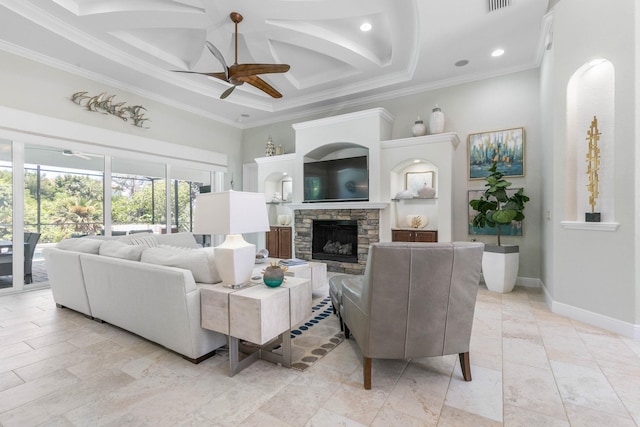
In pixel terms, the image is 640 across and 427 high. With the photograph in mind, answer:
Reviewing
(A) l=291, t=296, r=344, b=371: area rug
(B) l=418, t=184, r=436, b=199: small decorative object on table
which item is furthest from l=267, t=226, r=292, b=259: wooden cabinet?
(A) l=291, t=296, r=344, b=371: area rug

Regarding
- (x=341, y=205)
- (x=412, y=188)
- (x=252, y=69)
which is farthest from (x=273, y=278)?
(x=412, y=188)

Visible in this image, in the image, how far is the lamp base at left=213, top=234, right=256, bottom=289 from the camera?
2.12 metres

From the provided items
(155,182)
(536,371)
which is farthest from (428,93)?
(155,182)

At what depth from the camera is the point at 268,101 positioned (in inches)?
255

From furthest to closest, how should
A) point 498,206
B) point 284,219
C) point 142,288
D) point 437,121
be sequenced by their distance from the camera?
point 284,219 → point 437,121 → point 498,206 → point 142,288

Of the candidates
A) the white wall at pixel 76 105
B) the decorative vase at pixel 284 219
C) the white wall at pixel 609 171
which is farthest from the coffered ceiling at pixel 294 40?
the decorative vase at pixel 284 219

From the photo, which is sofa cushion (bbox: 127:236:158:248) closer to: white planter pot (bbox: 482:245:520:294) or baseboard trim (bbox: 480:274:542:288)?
white planter pot (bbox: 482:245:520:294)

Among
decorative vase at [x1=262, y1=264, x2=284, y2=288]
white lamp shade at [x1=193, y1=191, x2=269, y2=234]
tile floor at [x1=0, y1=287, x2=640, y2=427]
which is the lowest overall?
tile floor at [x1=0, y1=287, x2=640, y2=427]

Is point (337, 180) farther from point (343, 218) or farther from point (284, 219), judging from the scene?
point (284, 219)

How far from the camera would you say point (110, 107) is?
5.10 m

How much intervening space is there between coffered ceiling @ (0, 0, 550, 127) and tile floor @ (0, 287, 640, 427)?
11.4ft

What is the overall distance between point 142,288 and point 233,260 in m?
0.94

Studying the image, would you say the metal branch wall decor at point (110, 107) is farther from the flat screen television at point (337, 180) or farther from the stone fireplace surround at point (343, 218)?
the stone fireplace surround at point (343, 218)

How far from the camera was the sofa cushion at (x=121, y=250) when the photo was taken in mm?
2688
